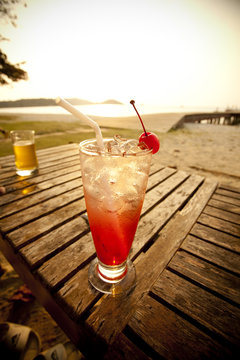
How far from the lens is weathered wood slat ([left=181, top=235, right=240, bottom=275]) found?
1106mm

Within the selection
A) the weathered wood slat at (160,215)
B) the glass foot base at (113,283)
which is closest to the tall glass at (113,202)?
the glass foot base at (113,283)

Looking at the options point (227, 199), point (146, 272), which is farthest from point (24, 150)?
point (227, 199)

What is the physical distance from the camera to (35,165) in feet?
7.52

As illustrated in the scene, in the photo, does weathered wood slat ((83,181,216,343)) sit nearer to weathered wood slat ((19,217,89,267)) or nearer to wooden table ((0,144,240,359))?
wooden table ((0,144,240,359))

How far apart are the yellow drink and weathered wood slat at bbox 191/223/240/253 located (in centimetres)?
197

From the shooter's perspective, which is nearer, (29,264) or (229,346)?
(229,346)

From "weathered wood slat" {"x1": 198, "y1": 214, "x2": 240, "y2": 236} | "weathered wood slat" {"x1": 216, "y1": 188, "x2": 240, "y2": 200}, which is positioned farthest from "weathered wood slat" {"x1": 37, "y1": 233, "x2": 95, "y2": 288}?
"weathered wood slat" {"x1": 216, "y1": 188, "x2": 240, "y2": 200}

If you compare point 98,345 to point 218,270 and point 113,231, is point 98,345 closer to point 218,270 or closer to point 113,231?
point 113,231

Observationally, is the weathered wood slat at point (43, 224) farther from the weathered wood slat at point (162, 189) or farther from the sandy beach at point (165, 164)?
the sandy beach at point (165, 164)

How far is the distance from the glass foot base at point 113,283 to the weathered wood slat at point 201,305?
0.13 metres

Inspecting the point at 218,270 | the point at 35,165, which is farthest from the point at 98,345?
the point at 35,165

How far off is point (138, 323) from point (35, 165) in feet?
6.84

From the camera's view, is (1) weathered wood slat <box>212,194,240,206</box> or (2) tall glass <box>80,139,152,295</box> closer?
(2) tall glass <box>80,139,152,295</box>

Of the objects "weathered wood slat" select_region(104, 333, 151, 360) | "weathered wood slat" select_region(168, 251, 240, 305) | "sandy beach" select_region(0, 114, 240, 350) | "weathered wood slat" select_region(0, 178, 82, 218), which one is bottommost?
"sandy beach" select_region(0, 114, 240, 350)
